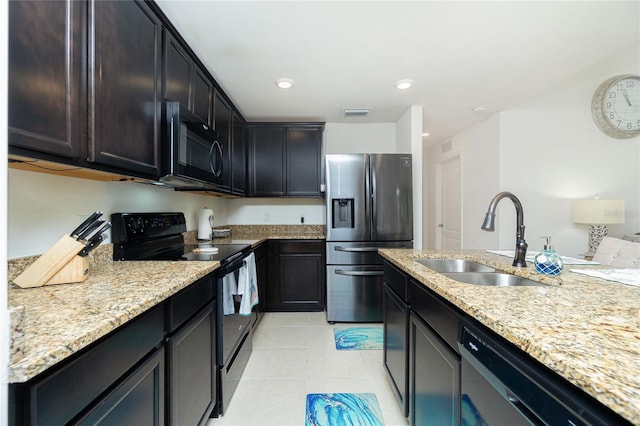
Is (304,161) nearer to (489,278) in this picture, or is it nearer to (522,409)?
(489,278)

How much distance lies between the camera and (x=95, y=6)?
3.57 ft

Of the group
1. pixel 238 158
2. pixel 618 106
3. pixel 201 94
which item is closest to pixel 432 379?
pixel 201 94

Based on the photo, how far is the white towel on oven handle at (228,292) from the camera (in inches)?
67.0

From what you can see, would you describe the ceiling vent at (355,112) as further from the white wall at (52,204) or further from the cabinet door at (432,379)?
the cabinet door at (432,379)

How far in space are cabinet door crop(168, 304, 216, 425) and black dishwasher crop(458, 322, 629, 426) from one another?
111cm

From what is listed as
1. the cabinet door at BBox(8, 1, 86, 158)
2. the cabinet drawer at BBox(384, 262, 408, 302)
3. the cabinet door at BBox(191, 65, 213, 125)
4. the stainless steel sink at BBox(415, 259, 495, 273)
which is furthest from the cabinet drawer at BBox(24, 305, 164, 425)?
the cabinet door at BBox(191, 65, 213, 125)

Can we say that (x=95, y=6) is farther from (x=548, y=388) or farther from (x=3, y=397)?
(x=548, y=388)

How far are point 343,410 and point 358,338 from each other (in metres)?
0.99

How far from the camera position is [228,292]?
1788 millimetres

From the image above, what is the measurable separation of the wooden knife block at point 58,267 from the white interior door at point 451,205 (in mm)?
4510

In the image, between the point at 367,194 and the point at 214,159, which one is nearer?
the point at 214,159

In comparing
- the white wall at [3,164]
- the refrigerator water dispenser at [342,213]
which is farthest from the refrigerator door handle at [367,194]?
the white wall at [3,164]

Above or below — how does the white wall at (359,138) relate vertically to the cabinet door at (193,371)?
above

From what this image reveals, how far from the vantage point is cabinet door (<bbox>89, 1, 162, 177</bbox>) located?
43.3 inches
